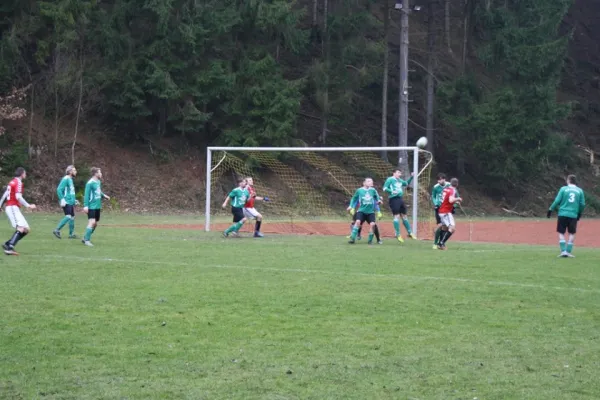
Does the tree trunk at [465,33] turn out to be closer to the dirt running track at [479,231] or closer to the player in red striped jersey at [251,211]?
the dirt running track at [479,231]

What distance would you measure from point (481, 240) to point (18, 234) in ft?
44.6

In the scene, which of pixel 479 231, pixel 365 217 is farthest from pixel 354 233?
pixel 479 231

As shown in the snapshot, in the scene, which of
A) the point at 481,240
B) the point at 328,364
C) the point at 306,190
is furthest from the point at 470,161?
the point at 328,364

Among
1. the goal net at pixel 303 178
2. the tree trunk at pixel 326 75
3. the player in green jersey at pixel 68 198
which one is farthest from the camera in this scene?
the tree trunk at pixel 326 75

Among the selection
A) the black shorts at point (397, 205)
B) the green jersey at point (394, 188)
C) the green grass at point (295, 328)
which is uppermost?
the green jersey at point (394, 188)

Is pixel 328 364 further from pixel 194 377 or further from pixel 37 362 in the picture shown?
pixel 37 362

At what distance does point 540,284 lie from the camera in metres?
13.4

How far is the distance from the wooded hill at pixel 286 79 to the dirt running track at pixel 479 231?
40.5 feet

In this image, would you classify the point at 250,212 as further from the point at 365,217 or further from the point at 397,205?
the point at 397,205

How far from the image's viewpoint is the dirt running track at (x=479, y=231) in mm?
25555

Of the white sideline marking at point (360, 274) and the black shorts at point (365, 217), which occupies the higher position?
the black shorts at point (365, 217)

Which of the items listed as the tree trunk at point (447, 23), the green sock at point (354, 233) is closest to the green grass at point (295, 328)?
the green sock at point (354, 233)

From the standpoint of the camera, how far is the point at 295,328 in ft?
31.4

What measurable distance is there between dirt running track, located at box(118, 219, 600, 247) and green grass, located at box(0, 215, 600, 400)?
8884 mm
